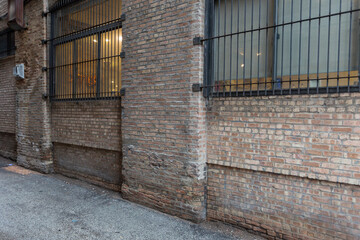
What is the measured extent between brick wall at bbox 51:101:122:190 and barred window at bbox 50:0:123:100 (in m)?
0.31

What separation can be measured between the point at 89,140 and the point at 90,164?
60 centimetres

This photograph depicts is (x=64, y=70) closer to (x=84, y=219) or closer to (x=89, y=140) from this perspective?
(x=89, y=140)

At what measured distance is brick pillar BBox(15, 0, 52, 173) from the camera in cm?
669

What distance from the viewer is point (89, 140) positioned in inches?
222

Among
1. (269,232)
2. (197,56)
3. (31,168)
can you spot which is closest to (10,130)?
(31,168)

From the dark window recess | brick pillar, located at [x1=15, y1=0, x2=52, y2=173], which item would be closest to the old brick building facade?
brick pillar, located at [x1=15, y1=0, x2=52, y2=173]

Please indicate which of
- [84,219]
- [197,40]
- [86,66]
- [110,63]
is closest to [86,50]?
[86,66]

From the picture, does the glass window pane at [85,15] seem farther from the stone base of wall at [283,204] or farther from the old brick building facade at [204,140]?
the stone base of wall at [283,204]

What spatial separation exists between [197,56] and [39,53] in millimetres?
5130

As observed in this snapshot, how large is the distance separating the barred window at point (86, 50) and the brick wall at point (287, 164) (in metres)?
2.69

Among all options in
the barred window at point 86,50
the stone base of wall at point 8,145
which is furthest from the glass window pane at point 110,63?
the stone base of wall at point 8,145

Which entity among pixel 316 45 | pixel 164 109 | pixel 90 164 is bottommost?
pixel 90 164

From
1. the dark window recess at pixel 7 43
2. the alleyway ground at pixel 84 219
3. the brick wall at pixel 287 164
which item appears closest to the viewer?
the brick wall at pixel 287 164

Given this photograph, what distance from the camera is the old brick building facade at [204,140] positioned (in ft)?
9.67
